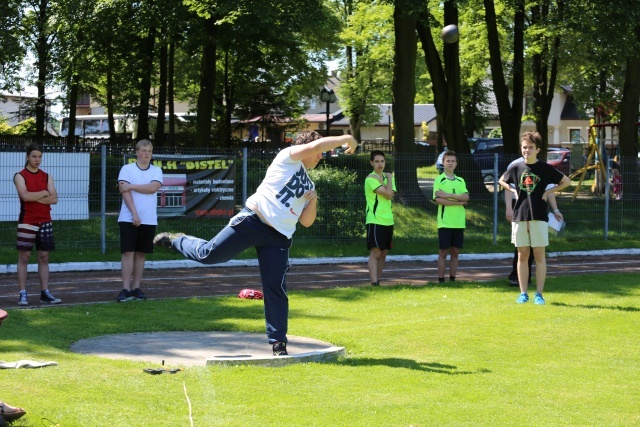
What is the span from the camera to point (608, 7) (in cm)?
2795

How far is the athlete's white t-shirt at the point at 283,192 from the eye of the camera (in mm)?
8453

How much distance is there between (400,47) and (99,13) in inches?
448

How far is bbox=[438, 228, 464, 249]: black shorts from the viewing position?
15.1 meters

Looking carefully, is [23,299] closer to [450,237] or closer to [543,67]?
[450,237]

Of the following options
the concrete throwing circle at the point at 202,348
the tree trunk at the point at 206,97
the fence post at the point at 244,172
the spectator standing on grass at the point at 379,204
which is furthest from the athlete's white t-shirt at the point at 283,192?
the tree trunk at the point at 206,97

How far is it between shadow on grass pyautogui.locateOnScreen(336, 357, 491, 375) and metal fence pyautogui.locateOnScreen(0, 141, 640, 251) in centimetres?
1156

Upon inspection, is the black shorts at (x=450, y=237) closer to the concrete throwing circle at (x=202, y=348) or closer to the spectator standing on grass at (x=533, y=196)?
the spectator standing on grass at (x=533, y=196)

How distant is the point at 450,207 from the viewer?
1514 centimetres

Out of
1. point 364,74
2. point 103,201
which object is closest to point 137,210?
point 103,201

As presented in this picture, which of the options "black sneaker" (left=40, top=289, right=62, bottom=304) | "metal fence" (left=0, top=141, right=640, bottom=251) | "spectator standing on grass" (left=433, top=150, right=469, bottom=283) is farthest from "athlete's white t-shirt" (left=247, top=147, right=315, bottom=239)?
"metal fence" (left=0, top=141, right=640, bottom=251)

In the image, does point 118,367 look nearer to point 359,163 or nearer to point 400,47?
point 359,163

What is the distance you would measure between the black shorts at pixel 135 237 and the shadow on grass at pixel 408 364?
16.8 ft

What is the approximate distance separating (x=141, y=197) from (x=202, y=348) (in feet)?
13.9

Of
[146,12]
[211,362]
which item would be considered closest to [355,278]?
[211,362]
